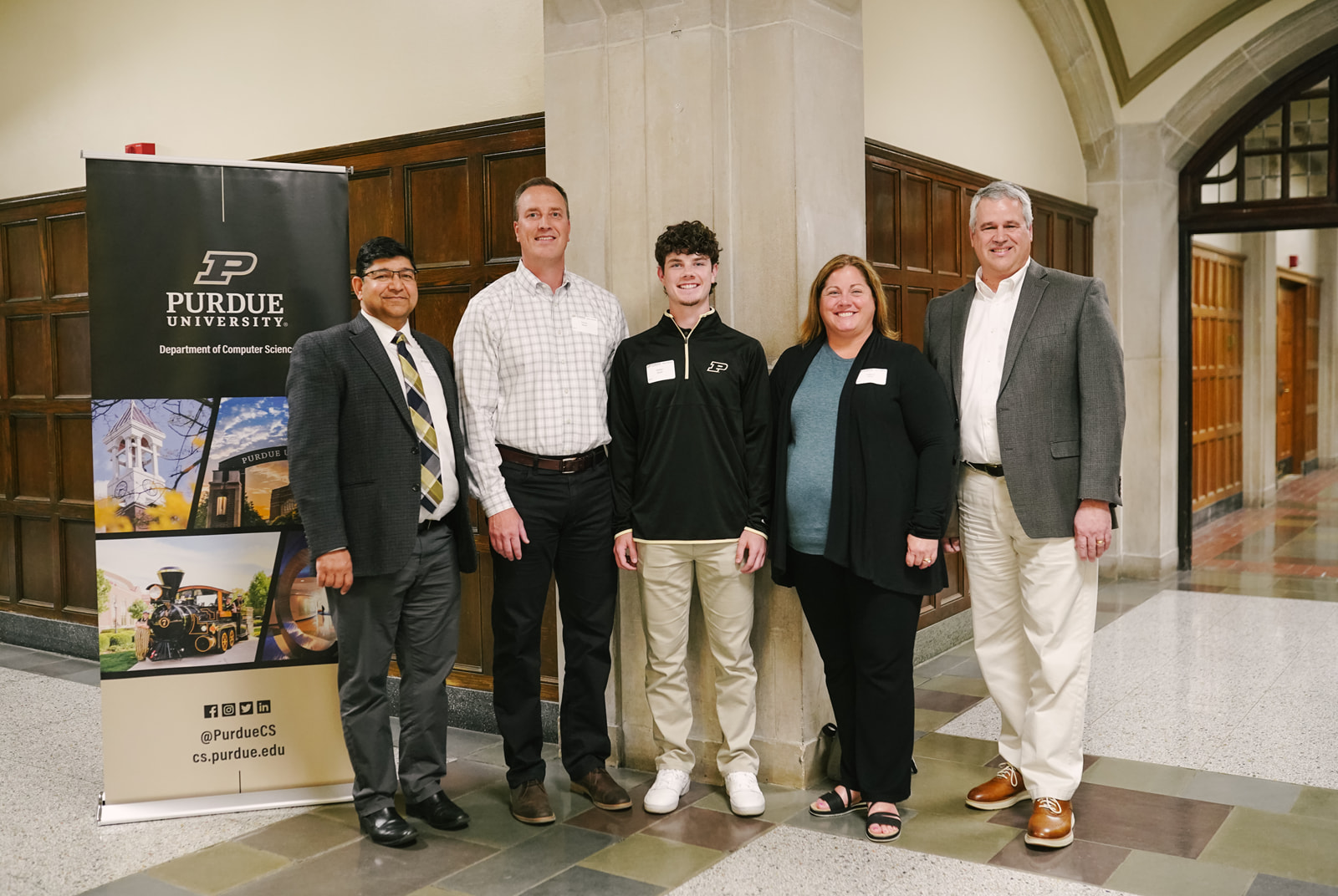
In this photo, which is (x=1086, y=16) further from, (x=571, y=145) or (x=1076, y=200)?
(x=571, y=145)

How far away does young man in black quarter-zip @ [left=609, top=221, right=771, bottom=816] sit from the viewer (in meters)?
3.52

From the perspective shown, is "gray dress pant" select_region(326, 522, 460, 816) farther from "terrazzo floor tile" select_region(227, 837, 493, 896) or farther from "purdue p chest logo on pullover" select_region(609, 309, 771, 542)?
"purdue p chest logo on pullover" select_region(609, 309, 771, 542)

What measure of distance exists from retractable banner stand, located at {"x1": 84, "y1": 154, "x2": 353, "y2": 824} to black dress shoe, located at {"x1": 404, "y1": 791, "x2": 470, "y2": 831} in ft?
1.40

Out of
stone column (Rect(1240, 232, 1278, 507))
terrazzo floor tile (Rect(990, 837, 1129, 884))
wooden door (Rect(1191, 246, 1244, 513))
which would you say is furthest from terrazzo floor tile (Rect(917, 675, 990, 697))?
stone column (Rect(1240, 232, 1278, 507))

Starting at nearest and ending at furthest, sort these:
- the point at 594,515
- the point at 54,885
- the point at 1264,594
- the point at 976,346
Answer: the point at 54,885
the point at 976,346
the point at 594,515
the point at 1264,594

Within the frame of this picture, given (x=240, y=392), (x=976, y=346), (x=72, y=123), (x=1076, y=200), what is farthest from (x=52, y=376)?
(x=1076, y=200)

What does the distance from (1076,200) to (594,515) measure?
5227mm

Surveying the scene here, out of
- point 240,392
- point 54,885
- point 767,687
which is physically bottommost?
point 54,885

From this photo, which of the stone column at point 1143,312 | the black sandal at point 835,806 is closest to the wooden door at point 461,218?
the black sandal at point 835,806

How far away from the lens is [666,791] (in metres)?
3.66

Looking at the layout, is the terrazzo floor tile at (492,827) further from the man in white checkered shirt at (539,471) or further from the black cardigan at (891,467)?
the black cardigan at (891,467)

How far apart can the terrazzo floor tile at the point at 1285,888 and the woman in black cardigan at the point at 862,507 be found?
0.96 m

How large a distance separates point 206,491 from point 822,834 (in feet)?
7.55

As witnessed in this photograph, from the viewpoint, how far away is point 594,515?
3.65 metres
